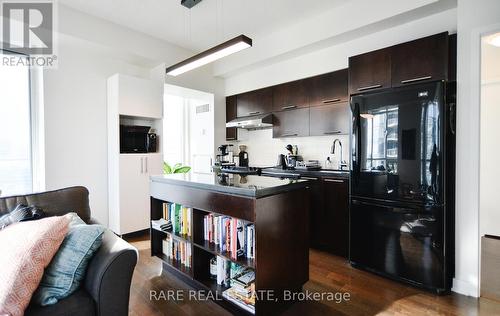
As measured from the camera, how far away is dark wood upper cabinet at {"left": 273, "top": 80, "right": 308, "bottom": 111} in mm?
3760

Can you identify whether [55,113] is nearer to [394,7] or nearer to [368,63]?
[368,63]

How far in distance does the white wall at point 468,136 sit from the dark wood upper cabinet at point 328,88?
49.8 inches

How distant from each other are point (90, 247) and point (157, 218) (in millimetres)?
1388

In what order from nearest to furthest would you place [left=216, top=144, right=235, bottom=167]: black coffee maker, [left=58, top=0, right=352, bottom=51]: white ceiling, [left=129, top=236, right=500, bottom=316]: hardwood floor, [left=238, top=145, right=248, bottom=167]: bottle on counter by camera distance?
[left=129, top=236, right=500, bottom=316]: hardwood floor → [left=58, top=0, right=352, bottom=51]: white ceiling → [left=216, top=144, right=235, bottom=167]: black coffee maker → [left=238, top=145, right=248, bottom=167]: bottle on counter

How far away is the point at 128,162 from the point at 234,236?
233 cm

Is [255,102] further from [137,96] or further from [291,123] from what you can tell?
[137,96]

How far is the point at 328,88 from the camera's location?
11.4 feet

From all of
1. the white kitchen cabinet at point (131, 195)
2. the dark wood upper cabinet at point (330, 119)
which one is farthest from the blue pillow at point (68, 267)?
the dark wood upper cabinet at point (330, 119)

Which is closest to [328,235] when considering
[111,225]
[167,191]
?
[167,191]

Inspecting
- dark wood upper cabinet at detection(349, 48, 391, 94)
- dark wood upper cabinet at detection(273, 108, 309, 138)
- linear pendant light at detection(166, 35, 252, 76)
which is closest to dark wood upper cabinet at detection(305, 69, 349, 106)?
dark wood upper cabinet at detection(273, 108, 309, 138)

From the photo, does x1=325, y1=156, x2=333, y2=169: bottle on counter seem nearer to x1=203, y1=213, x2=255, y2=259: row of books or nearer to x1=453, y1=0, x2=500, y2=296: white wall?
x1=453, y1=0, x2=500, y2=296: white wall

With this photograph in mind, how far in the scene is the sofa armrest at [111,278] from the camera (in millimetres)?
1271

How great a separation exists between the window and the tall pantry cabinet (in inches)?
35.4

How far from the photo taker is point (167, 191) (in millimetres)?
2434
